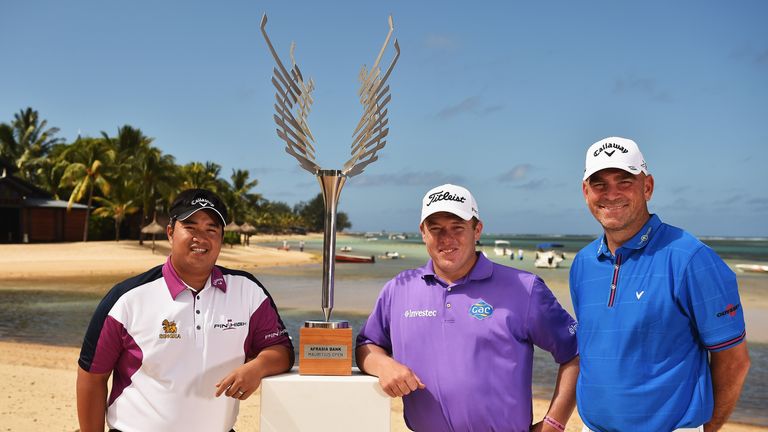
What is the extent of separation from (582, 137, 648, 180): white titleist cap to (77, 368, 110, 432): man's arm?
2267 millimetres

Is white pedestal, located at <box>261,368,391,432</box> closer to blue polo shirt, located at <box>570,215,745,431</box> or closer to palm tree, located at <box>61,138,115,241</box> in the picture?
blue polo shirt, located at <box>570,215,745,431</box>

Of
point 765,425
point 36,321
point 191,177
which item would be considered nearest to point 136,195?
point 191,177

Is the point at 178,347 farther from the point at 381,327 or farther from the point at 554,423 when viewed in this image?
the point at 554,423

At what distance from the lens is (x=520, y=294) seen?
8.54 feet

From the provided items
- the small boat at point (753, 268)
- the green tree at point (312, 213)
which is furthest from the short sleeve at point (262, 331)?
the green tree at point (312, 213)

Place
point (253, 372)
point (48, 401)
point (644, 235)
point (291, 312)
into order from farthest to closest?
point (291, 312)
point (48, 401)
point (253, 372)
point (644, 235)

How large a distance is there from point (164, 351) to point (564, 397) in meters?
1.74

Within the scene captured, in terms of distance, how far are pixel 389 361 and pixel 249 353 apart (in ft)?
2.15

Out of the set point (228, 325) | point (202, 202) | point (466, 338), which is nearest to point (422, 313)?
point (466, 338)

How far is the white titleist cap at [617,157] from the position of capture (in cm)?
239

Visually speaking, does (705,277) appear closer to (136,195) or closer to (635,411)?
(635,411)

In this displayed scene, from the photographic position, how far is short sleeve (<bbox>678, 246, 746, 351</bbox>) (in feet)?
7.30

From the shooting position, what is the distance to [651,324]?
2.28m

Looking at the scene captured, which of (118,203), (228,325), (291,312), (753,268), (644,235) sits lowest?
(291,312)
